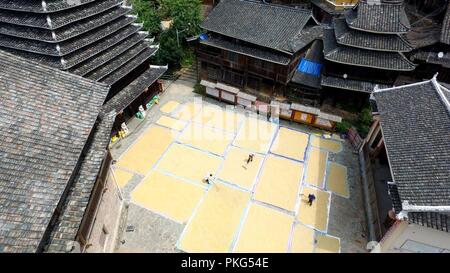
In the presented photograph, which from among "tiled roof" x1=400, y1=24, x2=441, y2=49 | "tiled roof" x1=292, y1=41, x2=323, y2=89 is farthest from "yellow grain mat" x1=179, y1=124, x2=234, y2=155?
"tiled roof" x1=400, y1=24, x2=441, y2=49

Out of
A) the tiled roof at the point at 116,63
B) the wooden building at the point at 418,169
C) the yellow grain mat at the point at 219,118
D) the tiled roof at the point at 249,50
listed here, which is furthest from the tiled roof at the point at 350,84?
the tiled roof at the point at 116,63

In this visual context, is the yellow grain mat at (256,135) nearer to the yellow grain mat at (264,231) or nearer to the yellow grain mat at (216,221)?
the yellow grain mat at (216,221)

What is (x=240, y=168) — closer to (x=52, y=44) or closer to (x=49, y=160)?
(x=49, y=160)

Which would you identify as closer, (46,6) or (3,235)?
(3,235)

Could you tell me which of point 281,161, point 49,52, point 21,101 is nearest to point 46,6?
point 49,52

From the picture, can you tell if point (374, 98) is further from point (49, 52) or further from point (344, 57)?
point (49, 52)

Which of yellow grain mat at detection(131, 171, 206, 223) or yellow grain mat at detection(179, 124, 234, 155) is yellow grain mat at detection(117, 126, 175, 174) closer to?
yellow grain mat at detection(131, 171, 206, 223)

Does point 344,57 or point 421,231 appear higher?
point 344,57
